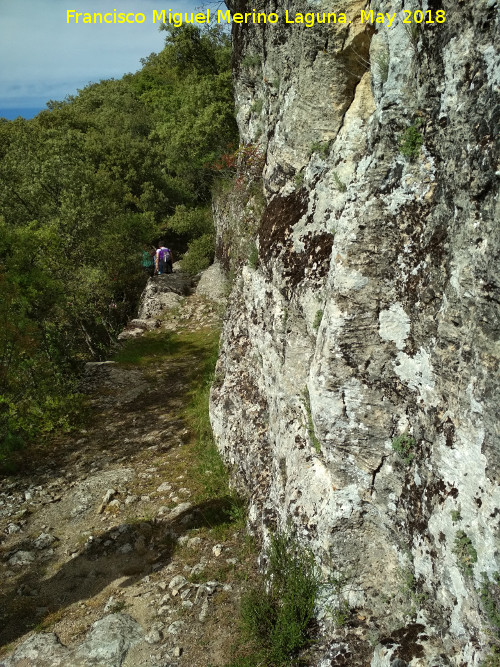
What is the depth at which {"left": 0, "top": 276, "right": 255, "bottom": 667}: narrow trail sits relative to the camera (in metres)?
6.03

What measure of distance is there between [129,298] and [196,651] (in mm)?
17977

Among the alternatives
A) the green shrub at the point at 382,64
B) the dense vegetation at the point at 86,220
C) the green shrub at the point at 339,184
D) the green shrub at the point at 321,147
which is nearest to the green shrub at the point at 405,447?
the green shrub at the point at 339,184

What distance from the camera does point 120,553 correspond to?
7602 millimetres

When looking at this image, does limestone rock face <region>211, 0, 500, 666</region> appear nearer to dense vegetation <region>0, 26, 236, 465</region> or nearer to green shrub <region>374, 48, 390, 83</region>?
green shrub <region>374, 48, 390, 83</region>

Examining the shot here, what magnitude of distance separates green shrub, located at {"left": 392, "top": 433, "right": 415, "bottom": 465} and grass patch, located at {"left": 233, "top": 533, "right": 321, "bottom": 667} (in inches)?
69.7

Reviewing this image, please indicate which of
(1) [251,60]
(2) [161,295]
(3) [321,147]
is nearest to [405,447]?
(3) [321,147]

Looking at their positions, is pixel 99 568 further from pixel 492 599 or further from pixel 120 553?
pixel 492 599

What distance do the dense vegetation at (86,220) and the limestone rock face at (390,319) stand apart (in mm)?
6383

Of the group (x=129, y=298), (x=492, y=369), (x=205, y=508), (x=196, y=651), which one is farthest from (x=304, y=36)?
(x=129, y=298)

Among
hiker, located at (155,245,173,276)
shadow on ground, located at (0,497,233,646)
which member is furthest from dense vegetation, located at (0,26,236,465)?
shadow on ground, located at (0,497,233,646)

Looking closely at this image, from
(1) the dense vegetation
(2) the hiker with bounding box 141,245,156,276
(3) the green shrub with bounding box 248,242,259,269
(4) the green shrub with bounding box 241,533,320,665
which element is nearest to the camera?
(4) the green shrub with bounding box 241,533,320,665

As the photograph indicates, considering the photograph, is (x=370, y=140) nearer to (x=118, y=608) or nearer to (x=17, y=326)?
(x=118, y=608)

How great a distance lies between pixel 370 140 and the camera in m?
5.07

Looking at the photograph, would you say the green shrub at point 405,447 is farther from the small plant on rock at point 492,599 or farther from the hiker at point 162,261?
the hiker at point 162,261
